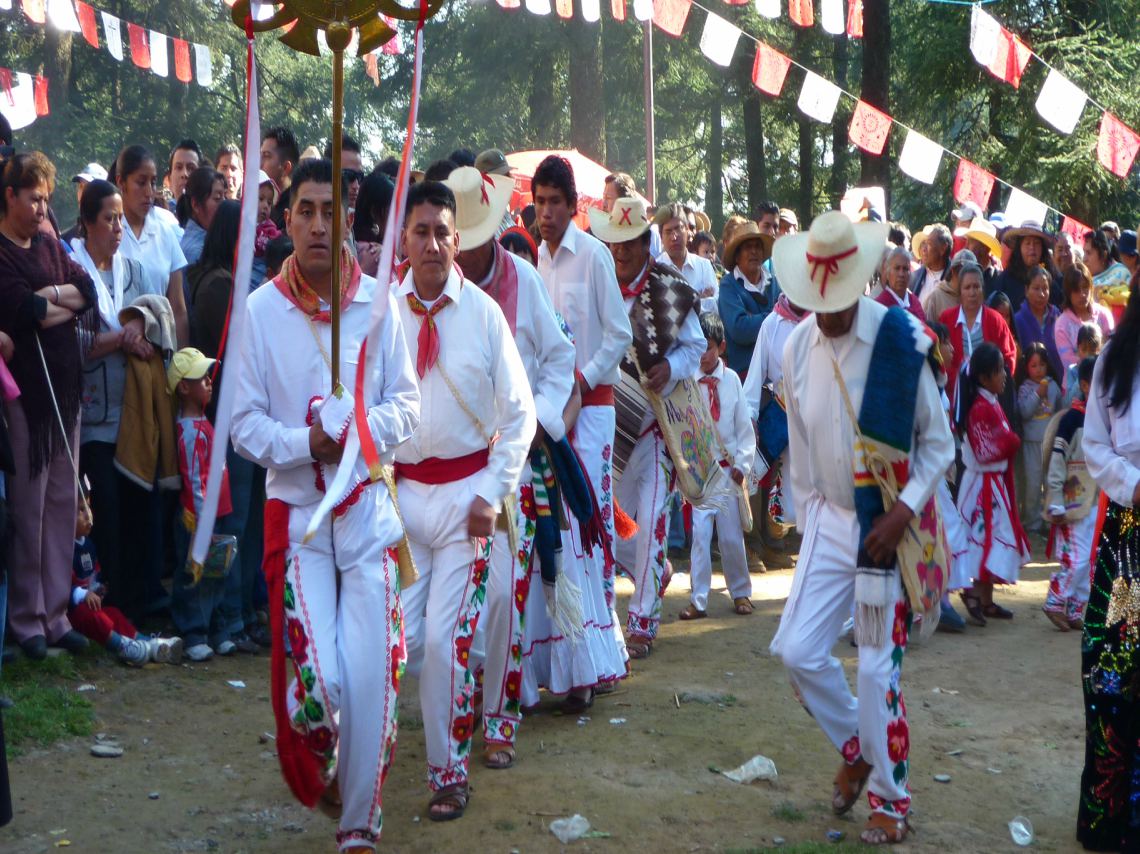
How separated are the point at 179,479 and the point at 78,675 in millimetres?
1122

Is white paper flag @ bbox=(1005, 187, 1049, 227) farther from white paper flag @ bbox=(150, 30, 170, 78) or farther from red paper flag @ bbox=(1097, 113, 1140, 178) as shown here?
white paper flag @ bbox=(150, 30, 170, 78)

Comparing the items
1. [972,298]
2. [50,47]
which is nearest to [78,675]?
[972,298]

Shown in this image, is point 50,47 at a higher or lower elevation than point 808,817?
higher

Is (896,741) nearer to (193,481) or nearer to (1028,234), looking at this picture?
(193,481)

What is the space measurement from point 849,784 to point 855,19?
55.9 feet

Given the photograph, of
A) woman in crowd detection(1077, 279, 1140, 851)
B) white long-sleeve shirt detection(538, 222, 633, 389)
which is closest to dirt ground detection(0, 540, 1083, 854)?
woman in crowd detection(1077, 279, 1140, 851)

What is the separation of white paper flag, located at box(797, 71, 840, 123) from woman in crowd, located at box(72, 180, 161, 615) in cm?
1230

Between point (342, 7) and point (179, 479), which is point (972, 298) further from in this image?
point (342, 7)

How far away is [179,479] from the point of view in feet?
24.5

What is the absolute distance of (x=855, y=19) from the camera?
67.5ft

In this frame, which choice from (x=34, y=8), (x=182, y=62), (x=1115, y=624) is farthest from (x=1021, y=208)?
(x=1115, y=624)

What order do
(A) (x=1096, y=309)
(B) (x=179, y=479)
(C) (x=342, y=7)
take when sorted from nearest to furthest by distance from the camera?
(C) (x=342, y=7) < (B) (x=179, y=479) < (A) (x=1096, y=309)

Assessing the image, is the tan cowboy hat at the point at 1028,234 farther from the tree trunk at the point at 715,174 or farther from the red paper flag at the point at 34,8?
the tree trunk at the point at 715,174

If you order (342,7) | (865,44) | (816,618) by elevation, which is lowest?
(816,618)
